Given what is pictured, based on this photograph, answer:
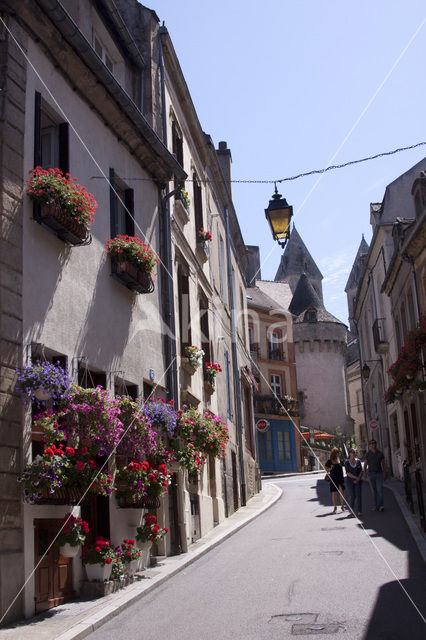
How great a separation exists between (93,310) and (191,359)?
496 centimetres

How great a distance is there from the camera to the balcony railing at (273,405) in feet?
148

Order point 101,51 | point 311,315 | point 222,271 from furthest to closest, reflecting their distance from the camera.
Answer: point 311,315
point 222,271
point 101,51

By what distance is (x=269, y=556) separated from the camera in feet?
37.9

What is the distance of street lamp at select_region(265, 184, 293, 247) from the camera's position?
11523mm

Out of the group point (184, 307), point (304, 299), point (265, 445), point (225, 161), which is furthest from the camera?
point (304, 299)

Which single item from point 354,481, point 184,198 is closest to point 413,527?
point 354,481

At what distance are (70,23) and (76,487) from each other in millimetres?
5927

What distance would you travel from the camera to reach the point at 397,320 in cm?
2669

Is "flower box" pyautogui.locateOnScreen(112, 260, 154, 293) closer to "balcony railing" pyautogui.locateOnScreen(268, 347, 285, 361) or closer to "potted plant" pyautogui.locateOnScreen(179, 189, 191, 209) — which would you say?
"potted plant" pyautogui.locateOnScreen(179, 189, 191, 209)

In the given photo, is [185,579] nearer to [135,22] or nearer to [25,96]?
[25,96]

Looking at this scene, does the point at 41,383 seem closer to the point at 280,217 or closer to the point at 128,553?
the point at 128,553

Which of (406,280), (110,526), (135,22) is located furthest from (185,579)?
(406,280)

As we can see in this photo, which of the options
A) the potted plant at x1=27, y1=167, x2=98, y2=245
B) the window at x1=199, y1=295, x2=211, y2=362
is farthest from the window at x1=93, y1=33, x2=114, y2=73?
the window at x1=199, y1=295, x2=211, y2=362

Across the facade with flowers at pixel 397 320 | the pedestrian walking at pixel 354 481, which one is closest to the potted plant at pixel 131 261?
the pedestrian walking at pixel 354 481
